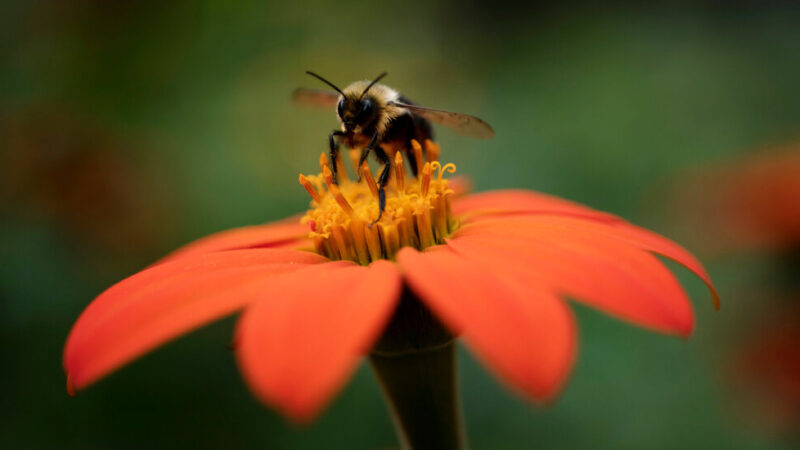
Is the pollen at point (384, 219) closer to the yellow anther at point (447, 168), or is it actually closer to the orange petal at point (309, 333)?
the yellow anther at point (447, 168)

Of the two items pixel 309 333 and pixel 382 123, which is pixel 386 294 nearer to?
pixel 309 333

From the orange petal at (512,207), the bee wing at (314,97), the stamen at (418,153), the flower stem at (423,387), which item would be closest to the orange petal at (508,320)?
the flower stem at (423,387)

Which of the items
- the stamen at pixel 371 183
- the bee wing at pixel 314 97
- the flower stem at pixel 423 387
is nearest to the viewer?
the flower stem at pixel 423 387

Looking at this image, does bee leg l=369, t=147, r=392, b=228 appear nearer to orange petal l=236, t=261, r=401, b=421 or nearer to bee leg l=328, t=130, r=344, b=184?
bee leg l=328, t=130, r=344, b=184

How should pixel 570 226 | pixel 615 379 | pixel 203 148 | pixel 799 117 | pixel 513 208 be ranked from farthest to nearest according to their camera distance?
pixel 799 117 → pixel 203 148 → pixel 615 379 → pixel 513 208 → pixel 570 226

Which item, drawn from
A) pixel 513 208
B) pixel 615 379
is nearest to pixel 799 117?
pixel 615 379

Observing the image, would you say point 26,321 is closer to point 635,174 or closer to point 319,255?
point 319,255
